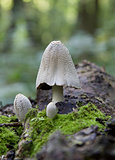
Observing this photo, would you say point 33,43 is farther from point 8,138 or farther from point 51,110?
point 51,110

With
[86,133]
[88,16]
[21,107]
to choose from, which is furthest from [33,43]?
[86,133]

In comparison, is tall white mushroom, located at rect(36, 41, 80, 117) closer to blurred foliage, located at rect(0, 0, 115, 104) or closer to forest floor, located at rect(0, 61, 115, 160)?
forest floor, located at rect(0, 61, 115, 160)

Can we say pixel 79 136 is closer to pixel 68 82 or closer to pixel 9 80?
pixel 68 82

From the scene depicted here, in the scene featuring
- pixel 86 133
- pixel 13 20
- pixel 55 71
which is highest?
pixel 13 20

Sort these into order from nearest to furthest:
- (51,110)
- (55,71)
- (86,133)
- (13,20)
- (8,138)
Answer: (86,133), (51,110), (8,138), (55,71), (13,20)

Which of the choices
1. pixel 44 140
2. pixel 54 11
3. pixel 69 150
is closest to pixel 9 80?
pixel 44 140

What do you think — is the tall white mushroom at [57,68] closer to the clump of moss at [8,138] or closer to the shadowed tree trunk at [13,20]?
the clump of moss at [8,138]

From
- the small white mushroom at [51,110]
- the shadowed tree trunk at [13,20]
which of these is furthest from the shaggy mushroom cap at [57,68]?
the shadowed tree trunk at [13,20]
